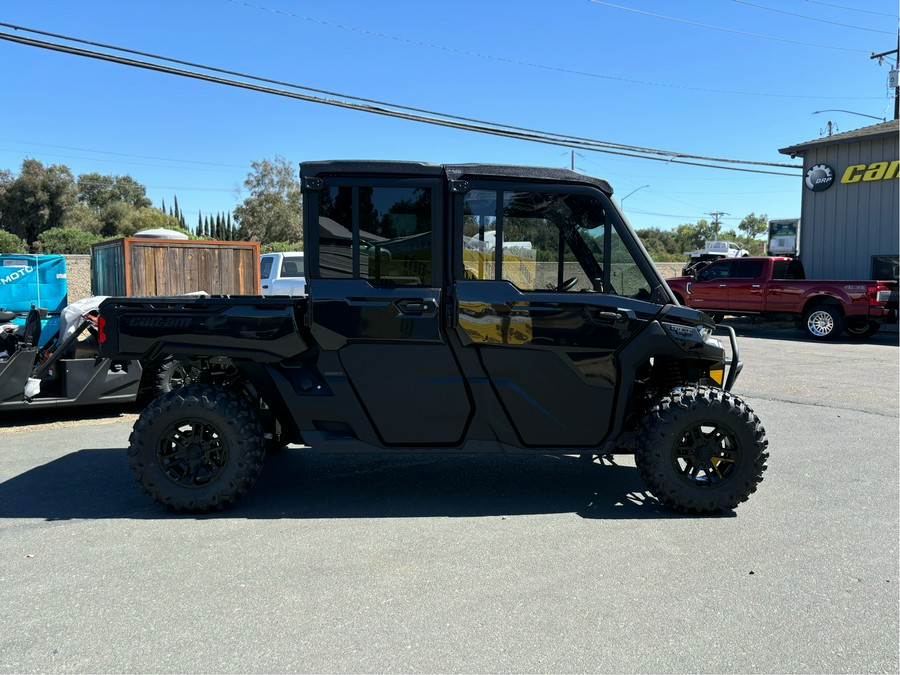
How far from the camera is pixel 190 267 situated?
15086 mm

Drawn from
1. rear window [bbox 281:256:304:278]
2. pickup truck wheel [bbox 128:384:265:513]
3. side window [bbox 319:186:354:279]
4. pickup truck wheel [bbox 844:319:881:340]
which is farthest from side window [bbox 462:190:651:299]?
pickup truck wheel [bbox 844:319:881:340]

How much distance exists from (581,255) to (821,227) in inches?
785

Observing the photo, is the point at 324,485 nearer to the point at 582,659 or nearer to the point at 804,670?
the point at 582,659

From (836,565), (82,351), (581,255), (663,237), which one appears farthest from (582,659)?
(663,237)

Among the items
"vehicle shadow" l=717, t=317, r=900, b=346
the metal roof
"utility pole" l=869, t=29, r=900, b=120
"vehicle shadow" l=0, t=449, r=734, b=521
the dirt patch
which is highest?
"utility pole" l=869, t=29, r=900, b=120

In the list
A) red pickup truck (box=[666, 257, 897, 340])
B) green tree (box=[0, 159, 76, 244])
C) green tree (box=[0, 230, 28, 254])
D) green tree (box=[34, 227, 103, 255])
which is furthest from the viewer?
green tree (box=[0, 159, 76, 244])

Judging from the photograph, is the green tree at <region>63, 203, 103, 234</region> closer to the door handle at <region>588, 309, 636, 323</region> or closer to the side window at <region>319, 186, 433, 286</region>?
the side window at <region>319, 186, 433, 286</region>

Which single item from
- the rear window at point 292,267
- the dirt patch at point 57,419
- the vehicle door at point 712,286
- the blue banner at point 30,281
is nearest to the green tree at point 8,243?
the blue banner at point 30,281

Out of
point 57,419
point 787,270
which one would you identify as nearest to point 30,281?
point 57,419

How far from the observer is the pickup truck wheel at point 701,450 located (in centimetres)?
443

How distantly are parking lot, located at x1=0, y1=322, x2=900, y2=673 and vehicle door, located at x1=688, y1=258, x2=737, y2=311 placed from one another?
13562 millimetres

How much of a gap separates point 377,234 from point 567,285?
1.26m

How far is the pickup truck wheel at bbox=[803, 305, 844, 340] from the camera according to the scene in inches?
648

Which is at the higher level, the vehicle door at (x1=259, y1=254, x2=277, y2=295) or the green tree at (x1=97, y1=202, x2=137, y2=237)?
the green tree at (x1=97, y1=202, x2=137, y2=237)
